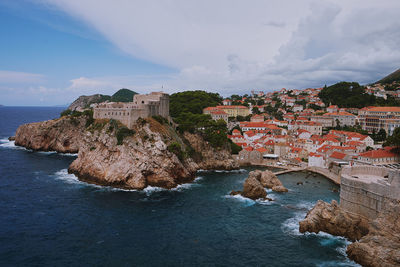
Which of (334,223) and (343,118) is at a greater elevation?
(343,118)

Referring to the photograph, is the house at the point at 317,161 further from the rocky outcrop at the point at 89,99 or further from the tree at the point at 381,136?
the rocky outcrop at the point at 89,99

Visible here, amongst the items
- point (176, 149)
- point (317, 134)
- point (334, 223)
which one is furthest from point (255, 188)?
point (317, 134)

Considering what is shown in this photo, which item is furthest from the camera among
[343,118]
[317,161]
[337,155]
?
[343,118]

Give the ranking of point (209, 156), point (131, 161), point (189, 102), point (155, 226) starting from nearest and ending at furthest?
point (155, 226) → point (131, 161) → point (209, 156) → point (189, 102)

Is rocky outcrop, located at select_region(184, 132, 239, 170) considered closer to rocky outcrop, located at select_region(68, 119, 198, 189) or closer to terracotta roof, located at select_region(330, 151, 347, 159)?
rocky outcrop, located at select_region(68, 119, 198, 189)

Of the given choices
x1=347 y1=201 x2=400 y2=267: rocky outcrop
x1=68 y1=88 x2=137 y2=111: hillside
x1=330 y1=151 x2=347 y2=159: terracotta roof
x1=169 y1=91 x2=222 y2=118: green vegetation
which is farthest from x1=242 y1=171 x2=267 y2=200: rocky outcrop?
x1=68 y1=88 x2=137 y2=111: hillside

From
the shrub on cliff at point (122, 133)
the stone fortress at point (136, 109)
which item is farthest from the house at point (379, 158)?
the shrub on cliff at point (122, 133)

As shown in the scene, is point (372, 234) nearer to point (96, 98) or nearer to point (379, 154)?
point (379, 154)
